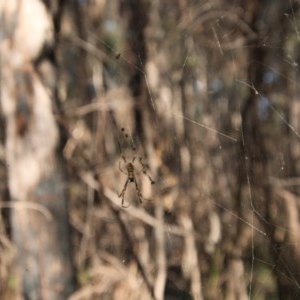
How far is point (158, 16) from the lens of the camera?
10.2 ft

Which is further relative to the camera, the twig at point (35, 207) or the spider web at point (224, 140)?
the twig at point (35, 207)

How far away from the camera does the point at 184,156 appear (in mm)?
2189

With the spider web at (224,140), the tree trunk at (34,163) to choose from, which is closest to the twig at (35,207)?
the tree trunk at (34,163)

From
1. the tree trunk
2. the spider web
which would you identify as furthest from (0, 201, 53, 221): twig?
the spider web

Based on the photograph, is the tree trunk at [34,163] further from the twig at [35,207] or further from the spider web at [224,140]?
the spider web at [224,140]

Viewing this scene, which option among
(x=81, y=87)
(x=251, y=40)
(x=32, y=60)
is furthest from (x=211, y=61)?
(x=81, y=87)

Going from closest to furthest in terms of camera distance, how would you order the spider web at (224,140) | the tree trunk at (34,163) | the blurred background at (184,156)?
the spider web at (224,140), the blurred background at (184,156), the tree trunk at (34,163)

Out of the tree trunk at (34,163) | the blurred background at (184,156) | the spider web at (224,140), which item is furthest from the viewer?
the tree trunk at (34,163)

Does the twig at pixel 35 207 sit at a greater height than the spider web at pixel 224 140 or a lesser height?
lesser

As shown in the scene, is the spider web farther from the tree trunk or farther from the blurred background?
the tree trunk

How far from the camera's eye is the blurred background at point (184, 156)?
66.4 inches

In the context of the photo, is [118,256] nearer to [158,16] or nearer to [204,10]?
[158,16]

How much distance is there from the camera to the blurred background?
1686 mm

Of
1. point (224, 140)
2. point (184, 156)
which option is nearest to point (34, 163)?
point (184, 156)
